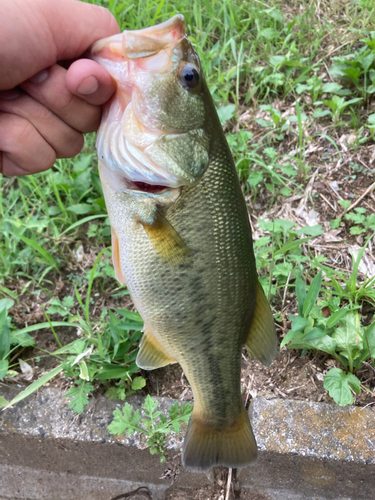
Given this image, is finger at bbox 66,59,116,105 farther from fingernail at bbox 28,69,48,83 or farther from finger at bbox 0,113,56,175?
finger at bbox 0,113,56,175

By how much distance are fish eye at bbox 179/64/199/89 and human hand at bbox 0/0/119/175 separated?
0.28m

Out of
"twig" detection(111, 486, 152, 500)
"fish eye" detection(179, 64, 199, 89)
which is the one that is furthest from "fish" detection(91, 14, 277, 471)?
"twig" detection(111, 486, 152, 500)

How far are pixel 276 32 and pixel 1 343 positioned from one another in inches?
140

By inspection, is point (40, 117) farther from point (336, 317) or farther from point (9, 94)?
point (336, 317)

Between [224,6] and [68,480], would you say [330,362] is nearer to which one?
[68,480]

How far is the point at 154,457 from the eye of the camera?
215 centimetres

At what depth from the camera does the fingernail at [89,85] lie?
A: 140cm

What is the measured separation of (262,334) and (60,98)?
1385mm

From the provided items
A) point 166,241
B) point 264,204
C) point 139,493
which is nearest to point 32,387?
point 139,493

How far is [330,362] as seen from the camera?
2223mm

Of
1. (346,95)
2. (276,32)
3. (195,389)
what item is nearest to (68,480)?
(195,389)

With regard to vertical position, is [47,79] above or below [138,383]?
above

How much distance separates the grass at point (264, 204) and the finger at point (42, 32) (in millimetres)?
996

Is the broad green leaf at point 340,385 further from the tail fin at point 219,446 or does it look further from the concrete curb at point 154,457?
the tail fin at point 219,446
